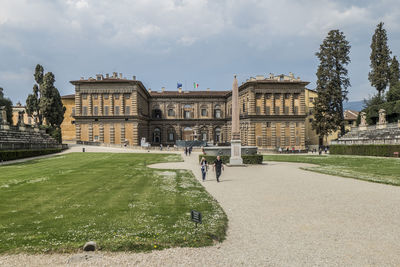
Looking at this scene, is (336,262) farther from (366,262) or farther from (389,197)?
(389,197)

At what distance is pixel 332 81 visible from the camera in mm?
49656

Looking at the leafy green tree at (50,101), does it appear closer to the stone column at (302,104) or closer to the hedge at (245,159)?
the hedge at (245,159)

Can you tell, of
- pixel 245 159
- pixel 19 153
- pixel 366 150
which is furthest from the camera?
pixel 366 150

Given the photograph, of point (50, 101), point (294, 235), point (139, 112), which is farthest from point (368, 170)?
point (50, 101)

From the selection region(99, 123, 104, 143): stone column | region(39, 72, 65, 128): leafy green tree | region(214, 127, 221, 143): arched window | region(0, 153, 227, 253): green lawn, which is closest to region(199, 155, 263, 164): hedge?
region(0, 153, 227, 253): green lawn

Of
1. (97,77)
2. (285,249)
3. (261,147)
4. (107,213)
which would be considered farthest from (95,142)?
(285,249)

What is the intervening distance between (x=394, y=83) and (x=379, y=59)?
5.17 meters

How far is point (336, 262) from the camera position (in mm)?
5980

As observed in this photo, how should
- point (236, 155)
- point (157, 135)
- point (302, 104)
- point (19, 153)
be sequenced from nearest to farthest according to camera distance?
1. point (236, 155)
2. point (19, 153)
3. point (302, 104)
4. point (157, 135)

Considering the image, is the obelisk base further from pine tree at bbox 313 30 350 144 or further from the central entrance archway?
the central entrance archway

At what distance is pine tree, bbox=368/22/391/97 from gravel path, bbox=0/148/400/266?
1701 inches

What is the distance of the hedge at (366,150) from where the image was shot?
33.6 metres

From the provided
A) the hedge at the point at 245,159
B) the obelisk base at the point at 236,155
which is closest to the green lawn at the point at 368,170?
the hedge at the point at 245,159

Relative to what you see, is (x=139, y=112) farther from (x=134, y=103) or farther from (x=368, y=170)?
(x=368, y=170)
